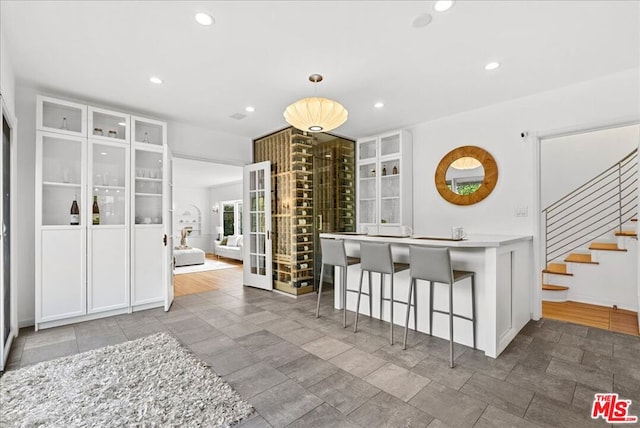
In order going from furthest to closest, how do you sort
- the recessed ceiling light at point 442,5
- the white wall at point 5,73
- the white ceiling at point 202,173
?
the white ceiling at point 202,173 < the white wall at point 5,73 < the recessed ceiling light at point 442,5

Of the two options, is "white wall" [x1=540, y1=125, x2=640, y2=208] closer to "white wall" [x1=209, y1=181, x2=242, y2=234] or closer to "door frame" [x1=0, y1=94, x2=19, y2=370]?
"door frame" [x1=0, y1=94, x2=19, y2=370]

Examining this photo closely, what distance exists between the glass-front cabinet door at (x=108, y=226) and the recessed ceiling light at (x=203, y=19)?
2398 millimetres

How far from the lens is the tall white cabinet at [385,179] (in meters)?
4.69

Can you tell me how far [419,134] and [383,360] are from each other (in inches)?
139

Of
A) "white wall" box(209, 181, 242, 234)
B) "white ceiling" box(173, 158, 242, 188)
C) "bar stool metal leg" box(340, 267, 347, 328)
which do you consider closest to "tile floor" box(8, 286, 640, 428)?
"bar stool metal leg" box(340, 267, 347, 328)

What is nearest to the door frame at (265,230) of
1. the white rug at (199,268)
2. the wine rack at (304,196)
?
the wine rack at (304,196)

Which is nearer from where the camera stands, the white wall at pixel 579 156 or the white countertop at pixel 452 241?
the white countertop at pixel 452 241

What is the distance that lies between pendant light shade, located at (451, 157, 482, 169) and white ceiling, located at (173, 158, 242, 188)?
15.1ft

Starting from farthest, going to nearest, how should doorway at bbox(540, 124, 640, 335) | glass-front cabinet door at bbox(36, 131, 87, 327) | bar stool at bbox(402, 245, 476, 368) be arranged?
doorway at bbox(540, 124, 640, 335) → glass-front cabinet door at bbox(36, 131, 87, 327) → bar stool at bbox(402, 245, 476, 368)

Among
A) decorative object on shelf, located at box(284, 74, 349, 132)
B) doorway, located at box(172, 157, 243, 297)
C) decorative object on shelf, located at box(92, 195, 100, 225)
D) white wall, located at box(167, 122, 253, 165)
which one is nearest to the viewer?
decorative object on shelf, located at box(284, 74, 349, 132)

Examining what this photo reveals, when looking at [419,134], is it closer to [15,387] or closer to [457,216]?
[457,216]

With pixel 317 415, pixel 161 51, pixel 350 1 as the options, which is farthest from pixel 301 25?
pixel 317 415

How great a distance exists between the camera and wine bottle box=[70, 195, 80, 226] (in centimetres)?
359

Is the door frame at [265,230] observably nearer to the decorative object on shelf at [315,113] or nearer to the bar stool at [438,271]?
the decorative object on shelf at [315,113]
